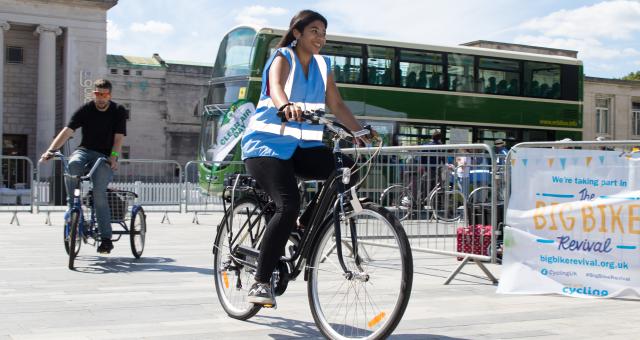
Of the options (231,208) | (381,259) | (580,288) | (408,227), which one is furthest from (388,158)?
(381,259)

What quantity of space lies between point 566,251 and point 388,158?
294cm

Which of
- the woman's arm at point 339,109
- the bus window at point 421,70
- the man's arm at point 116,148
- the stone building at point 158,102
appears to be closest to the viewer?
the woman's arm at point 339,109

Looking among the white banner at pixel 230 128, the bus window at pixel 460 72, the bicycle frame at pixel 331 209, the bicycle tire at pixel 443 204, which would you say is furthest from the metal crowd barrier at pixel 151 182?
the bicycle frame at pixel 331 209

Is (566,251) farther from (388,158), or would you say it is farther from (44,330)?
(44,330)

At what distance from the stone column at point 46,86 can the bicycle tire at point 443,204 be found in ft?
159

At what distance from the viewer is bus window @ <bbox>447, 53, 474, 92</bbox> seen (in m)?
23.1

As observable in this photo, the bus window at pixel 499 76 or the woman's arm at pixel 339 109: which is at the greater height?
the bus window at pixel 499 76

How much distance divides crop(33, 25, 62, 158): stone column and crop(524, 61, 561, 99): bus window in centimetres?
3767

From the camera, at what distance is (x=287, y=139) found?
492cm

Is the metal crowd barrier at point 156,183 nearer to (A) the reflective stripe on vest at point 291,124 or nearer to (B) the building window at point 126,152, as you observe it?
(A) the reflective stripe on vest at point 291,124

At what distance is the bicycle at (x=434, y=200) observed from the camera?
9.11 m

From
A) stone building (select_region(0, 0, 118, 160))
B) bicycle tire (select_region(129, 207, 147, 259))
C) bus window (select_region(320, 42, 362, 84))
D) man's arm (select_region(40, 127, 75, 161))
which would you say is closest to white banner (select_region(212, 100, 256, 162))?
bus window (select_region(320, 42, 362, 84))

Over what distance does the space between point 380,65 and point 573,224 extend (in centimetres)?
1553

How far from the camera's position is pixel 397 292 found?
4316 millimetres
